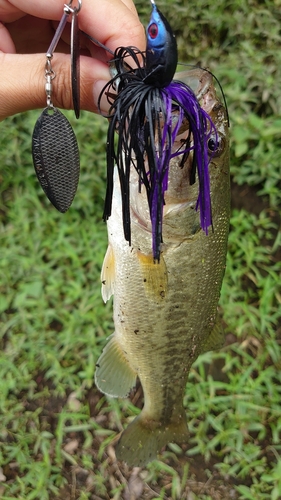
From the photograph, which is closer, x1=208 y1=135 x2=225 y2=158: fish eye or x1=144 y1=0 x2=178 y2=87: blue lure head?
x1=144 y1=0 x2=178 y2=87: blue lure head

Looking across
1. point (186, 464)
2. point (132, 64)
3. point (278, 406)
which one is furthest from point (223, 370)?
point (132, 64)

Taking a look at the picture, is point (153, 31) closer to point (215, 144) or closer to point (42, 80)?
point (215, 144)

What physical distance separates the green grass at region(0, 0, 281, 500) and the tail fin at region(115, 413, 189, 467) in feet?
2.08

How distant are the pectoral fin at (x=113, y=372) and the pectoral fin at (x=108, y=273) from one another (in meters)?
0.28

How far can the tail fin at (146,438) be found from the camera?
2086 mm

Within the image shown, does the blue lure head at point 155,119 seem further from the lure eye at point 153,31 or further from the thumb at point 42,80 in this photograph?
the thumb at point 42,80

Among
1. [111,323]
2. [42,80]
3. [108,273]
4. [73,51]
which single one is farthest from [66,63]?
[111,323]

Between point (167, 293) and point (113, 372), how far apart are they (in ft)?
1.80

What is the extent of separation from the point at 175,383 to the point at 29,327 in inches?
55.9

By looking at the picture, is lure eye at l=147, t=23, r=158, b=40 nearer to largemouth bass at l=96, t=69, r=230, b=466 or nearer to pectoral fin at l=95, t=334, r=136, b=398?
largemouth bass at l=96, t=69, r=230, b=466

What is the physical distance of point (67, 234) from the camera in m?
3.32

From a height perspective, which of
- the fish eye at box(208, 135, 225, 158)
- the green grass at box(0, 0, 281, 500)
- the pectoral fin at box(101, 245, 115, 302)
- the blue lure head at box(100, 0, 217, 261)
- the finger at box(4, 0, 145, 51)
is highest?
the finger at box(4, 0, 145, 51)

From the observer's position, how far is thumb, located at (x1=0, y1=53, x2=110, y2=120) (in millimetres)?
1505

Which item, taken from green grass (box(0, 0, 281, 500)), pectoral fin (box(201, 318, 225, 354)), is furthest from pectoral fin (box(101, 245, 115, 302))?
green grass (box(0, 0, 281, 500))
